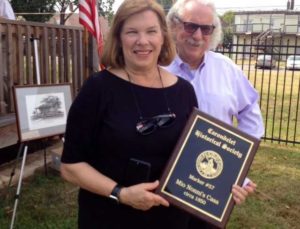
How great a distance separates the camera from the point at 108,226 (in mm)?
1972

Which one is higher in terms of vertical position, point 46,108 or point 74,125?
point 74,125

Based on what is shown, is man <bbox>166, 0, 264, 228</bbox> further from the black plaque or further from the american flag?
the american flag

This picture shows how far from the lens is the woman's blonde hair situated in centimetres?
185

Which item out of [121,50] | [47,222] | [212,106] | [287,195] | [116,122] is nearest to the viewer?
[116,122]

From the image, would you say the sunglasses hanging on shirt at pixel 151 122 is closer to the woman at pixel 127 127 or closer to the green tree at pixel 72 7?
the woman at pixel 127 127

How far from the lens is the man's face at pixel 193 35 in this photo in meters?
2.29

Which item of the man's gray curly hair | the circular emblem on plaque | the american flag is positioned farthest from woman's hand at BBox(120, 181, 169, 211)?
the american flag

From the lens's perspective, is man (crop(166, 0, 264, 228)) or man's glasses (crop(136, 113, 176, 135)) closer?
man's glasses (crop(136, 113, 176, 135))

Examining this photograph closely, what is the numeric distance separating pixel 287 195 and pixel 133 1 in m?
4.04

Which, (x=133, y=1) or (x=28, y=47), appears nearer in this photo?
(x=133, y=1)

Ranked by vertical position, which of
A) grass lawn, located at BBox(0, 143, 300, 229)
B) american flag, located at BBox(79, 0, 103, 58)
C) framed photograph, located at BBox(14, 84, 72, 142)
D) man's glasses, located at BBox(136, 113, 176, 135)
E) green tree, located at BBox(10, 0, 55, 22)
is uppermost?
green tree, located at BBox(10, 0, 55, 22)

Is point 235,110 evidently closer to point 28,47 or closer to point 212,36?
point 212,36

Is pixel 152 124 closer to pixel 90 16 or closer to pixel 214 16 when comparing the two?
pixel 214 16

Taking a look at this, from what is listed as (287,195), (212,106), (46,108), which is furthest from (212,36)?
(287,195)
